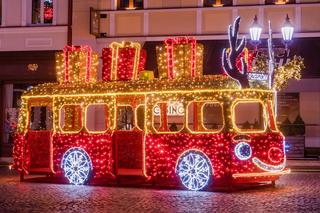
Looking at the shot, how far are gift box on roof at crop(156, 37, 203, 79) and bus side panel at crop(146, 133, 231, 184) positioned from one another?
4.74 feet

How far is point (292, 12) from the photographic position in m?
24.7

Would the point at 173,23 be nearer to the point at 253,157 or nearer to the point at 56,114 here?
the point at 56,114

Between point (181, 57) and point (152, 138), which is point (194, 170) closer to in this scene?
point (152, 138)

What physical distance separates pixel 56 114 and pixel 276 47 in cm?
962

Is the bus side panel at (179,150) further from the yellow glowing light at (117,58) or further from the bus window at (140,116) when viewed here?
the yellow glowing light at (117,58)

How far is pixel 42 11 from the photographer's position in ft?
87.9

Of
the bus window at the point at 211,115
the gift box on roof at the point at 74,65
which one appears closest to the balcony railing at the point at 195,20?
the bus window at the point at 211,115

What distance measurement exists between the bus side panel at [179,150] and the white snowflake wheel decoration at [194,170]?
0.10m

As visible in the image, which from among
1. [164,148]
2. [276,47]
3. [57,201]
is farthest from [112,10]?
[57,201]

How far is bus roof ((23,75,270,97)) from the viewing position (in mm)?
13766

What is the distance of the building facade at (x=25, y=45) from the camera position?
86.1 ft

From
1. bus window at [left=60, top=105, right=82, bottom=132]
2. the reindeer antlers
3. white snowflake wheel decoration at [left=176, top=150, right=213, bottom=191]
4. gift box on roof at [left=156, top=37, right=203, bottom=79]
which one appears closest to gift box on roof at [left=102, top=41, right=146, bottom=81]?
gift box on roof at [left=156, top=37, right=203, bottom=79]

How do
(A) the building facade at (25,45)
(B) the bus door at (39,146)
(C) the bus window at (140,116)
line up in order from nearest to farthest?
(C) the bus window at (140,116) < (B) the bus door at (39,146) < (A) the building facade at (25,45)

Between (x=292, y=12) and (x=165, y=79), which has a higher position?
(x=292, y=12)
